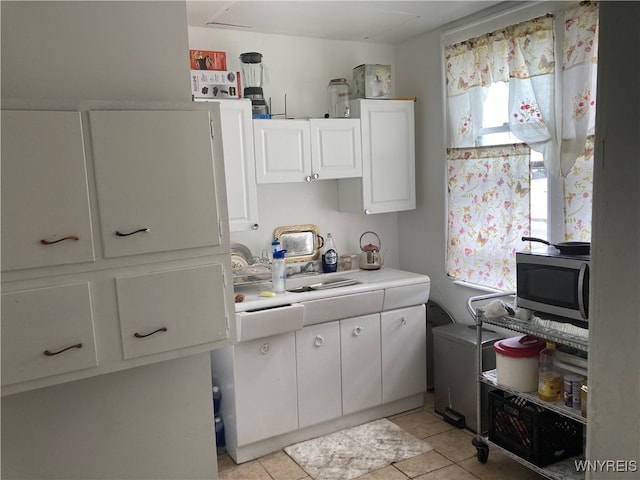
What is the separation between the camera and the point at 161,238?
59.9 inches

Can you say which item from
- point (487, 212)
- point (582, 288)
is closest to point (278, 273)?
point (487, 212)

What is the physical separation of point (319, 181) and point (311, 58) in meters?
0.85

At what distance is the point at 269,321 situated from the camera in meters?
3.01

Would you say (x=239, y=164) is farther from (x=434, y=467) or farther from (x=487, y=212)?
(x=434, y=467)

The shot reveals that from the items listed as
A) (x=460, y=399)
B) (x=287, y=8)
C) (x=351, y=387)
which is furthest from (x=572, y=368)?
(x=287, y=8)

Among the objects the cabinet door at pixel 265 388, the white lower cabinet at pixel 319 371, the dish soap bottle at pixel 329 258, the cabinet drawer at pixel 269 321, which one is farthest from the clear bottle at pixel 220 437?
the dish soap bottle at pixel 329 258

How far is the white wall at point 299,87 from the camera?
353 centimetres

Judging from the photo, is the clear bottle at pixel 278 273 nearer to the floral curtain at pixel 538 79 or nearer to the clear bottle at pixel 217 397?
the clear bottle at pixel 217 397

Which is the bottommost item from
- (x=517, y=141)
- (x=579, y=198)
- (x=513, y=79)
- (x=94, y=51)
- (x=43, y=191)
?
(x=579, y=198)

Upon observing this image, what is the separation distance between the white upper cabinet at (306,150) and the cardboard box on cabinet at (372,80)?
0.77 ft

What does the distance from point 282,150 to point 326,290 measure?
91 cm

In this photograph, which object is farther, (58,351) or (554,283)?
(554,283)

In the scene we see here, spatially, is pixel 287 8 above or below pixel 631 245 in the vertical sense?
above

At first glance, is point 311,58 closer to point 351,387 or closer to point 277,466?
point 351,387
